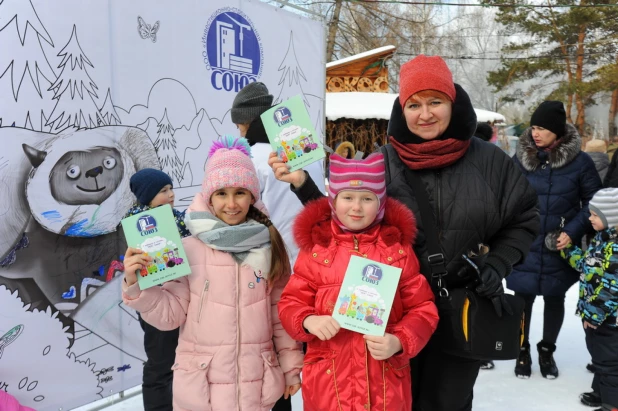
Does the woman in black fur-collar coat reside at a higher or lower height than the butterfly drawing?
lower

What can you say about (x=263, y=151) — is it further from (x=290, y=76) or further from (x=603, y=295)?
(x=603, y=295)

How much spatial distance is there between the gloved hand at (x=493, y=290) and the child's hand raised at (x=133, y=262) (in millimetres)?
1259

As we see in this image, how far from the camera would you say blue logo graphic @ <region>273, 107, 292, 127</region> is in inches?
88.2

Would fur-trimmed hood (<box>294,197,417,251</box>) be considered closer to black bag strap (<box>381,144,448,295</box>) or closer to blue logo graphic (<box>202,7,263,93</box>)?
black bag strap (<box>381,144,448,295</box>)

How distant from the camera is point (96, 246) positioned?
10.5 feet

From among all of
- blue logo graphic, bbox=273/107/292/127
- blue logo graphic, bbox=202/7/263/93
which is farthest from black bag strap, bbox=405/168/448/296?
blue logo graphic, bbox=202/7/263/93

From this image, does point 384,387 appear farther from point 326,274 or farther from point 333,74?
point 333,74

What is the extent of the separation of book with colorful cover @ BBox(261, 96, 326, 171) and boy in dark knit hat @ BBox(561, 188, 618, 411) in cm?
222

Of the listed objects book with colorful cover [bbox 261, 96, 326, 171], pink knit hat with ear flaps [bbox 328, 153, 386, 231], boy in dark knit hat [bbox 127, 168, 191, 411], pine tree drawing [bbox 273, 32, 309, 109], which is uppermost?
pine tree drawing [bbox 273, 32, 309, 109]

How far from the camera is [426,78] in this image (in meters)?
1.97

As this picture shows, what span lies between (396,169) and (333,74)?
11.1 metres

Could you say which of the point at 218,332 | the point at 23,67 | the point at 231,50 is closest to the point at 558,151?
the point at 231,50

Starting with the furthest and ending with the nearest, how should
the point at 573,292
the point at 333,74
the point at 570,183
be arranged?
the point at 333,74 → the point at 573,292 → the point at 570,183

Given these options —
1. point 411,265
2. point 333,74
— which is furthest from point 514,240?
point 333,74
